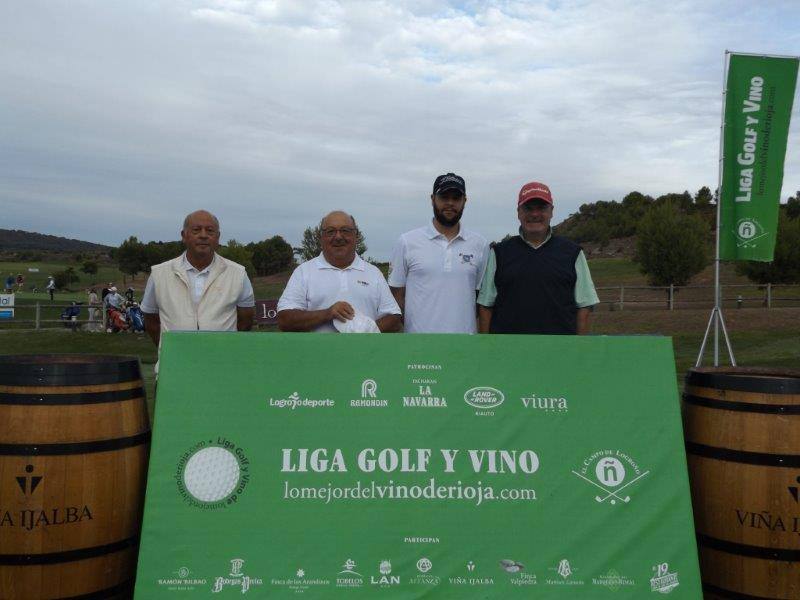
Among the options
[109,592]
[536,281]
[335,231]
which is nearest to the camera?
[109,592]

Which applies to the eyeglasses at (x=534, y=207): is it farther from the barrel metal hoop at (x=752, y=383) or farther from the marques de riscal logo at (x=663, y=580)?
the marques de riscal logo at (x=663, y=580)

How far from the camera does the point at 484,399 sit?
3.06 m

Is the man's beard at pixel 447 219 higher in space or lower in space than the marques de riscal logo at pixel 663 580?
higher

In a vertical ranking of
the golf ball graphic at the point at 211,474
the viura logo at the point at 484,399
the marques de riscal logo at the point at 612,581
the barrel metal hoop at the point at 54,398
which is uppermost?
the viura logo at the point at 484,399

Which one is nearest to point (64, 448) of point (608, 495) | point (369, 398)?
point (369, 398)

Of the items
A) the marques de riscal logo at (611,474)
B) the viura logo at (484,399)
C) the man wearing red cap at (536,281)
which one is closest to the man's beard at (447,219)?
the man wearing red cap at (536,281)

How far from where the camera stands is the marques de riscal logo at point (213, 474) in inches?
114

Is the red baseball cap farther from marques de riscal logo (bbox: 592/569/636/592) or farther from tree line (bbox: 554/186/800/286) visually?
tree line (bbox: 554/186/800/286)

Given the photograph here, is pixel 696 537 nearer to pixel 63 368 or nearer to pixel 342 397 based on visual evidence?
pixel 342 397

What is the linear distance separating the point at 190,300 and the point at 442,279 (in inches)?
59.9

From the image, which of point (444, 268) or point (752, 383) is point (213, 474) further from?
point (752, 383)

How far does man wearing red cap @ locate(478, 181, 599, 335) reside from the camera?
13.4 ft

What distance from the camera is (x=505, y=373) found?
3105mm

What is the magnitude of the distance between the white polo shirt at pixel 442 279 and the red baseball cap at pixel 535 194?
1.27 ft
